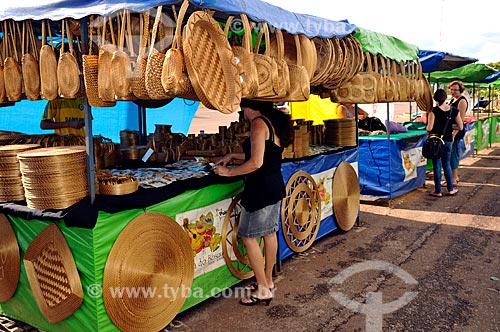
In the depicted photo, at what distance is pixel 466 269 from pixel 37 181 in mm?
3723

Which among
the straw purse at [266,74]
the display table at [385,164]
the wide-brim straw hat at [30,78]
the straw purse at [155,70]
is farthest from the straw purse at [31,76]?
the display table at [385,164]

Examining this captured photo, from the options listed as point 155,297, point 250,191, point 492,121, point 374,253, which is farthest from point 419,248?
point 492,121

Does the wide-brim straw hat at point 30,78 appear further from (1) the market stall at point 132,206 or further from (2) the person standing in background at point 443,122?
(2) the person standing in background at point 443,122

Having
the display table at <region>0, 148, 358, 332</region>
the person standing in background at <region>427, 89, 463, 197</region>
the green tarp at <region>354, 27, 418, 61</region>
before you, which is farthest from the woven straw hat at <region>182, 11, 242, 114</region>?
the person standing in background at <region>427, 89, 463, 197</region>

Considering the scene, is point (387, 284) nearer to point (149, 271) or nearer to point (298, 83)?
point (298, 83)

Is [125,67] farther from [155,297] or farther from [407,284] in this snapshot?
[407,284]

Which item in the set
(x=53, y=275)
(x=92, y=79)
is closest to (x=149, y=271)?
(x=53, y=275)

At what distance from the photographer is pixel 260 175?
3.37 m

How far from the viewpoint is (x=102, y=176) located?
9.92ft

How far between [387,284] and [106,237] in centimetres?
244

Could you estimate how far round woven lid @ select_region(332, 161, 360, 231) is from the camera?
5126 mm

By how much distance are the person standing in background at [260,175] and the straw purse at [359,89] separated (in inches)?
58.8

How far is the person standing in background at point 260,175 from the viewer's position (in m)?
3.30

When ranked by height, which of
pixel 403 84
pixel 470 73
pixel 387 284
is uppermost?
pixel 470 73
